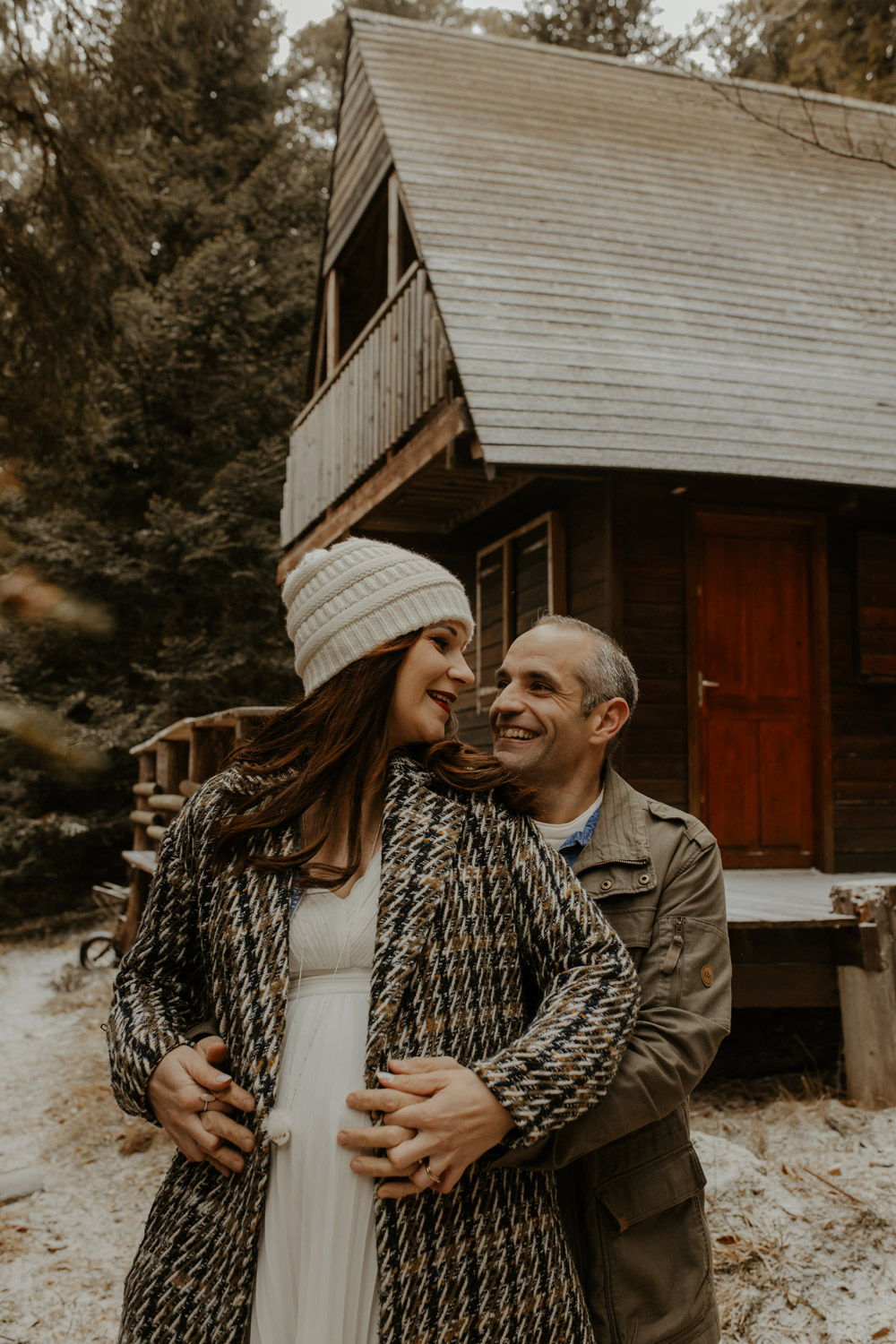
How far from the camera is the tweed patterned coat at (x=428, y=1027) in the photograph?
4.43 ft

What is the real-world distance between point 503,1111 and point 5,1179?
13.2ft

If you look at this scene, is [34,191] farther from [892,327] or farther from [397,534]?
[892,327]

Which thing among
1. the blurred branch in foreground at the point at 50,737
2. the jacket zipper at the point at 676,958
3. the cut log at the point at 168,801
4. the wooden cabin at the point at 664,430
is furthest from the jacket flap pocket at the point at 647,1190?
the blurred branch in foreground at the point at 50,737

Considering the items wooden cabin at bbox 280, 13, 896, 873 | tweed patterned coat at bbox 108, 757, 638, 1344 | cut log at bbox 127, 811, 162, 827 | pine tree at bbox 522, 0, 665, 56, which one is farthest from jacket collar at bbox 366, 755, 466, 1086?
pine tree at bbox 522, 0, 665, 56

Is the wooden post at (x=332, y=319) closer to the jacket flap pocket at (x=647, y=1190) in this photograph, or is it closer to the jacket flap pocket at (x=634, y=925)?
the jacket flap pocket at (x=634, y=925)

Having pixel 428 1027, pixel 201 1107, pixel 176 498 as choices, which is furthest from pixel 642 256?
pixel 176 498

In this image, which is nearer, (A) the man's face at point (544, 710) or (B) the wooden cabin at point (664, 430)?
(A) the man's face at point (544, 710)

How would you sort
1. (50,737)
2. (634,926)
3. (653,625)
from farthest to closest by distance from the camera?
(50,737)
(653,625)
(634,926)

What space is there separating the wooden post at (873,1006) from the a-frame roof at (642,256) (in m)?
2.81

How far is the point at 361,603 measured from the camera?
1.66 m

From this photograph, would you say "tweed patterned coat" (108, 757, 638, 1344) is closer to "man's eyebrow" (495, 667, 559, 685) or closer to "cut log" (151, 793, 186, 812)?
"man's eyebrow" (495, 667, 559, 685)

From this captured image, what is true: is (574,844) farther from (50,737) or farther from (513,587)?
(50,737)

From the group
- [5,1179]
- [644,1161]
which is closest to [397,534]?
[5,1179]

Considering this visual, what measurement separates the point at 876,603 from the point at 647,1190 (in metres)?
6.48
